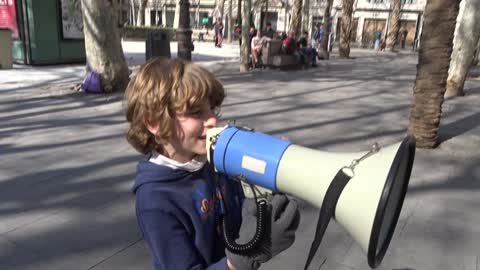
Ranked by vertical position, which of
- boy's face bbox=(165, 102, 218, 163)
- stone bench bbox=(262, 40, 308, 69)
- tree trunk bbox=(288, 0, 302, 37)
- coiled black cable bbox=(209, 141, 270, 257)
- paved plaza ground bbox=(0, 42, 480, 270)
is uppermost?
tree trunk bbox=(288, 0, 302, 37)

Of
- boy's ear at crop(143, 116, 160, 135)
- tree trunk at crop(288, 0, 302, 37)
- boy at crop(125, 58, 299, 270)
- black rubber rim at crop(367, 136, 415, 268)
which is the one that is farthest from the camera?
tree trunk at crop(288, 0, 302, 37)

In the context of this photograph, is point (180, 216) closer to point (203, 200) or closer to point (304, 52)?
point (203, 200)

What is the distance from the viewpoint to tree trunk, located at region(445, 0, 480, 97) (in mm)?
9211

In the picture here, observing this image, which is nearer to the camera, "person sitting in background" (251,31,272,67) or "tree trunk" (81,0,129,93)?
"tree trunk" (81,0,129,93)

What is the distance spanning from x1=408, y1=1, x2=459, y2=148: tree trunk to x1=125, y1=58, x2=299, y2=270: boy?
→ 14.6ft

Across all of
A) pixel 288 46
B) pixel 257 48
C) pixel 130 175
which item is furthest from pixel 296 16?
pixel 130 175

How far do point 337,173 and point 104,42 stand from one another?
314 inches

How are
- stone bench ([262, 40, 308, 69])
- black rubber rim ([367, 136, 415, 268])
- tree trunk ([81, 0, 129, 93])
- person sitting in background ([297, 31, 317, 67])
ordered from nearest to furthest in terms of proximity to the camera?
1. black rubber rim ([367, 136, 415, 268])
2. tree trunk ([81, 0, 129, 93])
3. stone bench ([262, 40, 308, 69])
4. person sitting in background ([297, 31, 317, 67])

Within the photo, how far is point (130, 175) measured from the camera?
415cm

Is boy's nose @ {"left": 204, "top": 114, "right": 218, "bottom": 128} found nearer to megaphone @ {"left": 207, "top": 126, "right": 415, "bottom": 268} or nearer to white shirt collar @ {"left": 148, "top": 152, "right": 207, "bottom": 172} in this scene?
megaphone @ {"left": 207, "top": 126, "right": 415, "bottom": 268}

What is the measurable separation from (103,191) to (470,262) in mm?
2959

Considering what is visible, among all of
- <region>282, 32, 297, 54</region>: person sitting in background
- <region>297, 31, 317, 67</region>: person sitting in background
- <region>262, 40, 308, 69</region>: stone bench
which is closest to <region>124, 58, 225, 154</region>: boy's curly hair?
<region>262, 40, 308, 69</region>: stone bench

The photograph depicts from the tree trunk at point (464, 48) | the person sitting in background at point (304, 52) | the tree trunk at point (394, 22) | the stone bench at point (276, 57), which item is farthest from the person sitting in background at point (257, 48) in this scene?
the tree trunk at point (394, 22)

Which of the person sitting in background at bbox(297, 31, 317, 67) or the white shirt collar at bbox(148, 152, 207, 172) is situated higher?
the white shirt collar at bbox(148, 152, 207, 172)
